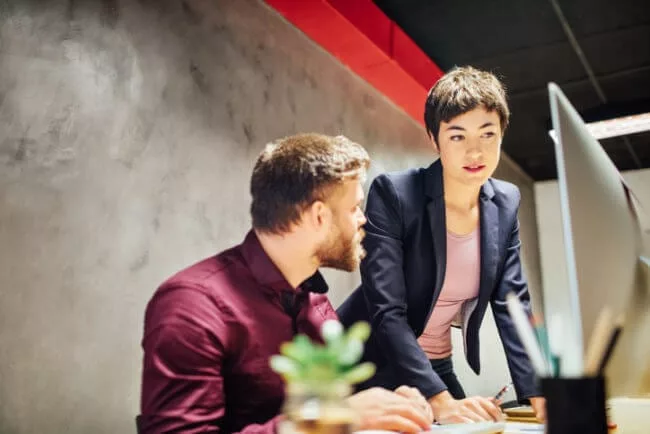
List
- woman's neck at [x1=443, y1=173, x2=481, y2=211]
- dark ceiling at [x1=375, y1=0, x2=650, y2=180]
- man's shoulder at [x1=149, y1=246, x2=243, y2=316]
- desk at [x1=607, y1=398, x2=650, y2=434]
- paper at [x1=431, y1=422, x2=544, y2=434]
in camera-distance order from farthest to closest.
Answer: dark ceiling at [x1=375, y1=0, x2=650, y2=180], woman's neck at [x1=443, y1=173, x2=481, y2=211], desk at [x1=607, y1=398, x2=650, y2=434], man's shoulder at [x1=149, y1=246, x2=243, y2=316], paper at [x1=431, y1=422, x2=544, y2=434]

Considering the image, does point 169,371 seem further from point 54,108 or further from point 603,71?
point 603,71

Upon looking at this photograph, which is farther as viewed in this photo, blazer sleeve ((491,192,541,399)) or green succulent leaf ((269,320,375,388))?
blazer sleeve ((491,192,541,399))

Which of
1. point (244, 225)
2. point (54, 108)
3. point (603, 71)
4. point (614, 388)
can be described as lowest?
point (614, 388)

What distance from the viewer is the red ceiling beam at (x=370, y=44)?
2.59 m

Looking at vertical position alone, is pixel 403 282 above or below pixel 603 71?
below

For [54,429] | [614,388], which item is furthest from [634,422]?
[54,429]

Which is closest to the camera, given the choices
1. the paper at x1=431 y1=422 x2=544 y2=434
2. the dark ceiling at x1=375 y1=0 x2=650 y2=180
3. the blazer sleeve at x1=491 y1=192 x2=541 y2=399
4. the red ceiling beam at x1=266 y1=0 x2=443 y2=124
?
the paper at x1=431 y1=422 x2=544 y2=434

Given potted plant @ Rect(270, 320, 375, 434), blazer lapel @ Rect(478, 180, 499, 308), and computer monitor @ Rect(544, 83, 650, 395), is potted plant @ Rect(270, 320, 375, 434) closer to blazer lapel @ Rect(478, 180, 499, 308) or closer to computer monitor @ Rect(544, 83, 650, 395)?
computer monitor @ Rect(544, 83, 650, 395)

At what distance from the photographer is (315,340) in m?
1.25

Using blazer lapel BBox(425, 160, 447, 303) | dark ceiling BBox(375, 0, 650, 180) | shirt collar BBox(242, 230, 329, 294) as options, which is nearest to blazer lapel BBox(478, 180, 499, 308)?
blazer lapel BBox(425, 160, 447, 303)

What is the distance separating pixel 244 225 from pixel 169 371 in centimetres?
134

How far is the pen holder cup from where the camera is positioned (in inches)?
23.3

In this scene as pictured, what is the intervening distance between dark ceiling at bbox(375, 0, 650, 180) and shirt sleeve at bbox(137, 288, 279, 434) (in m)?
2.54

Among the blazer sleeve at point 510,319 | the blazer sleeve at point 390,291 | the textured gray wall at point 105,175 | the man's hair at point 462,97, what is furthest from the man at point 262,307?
the textured gray wall at point 105,175
